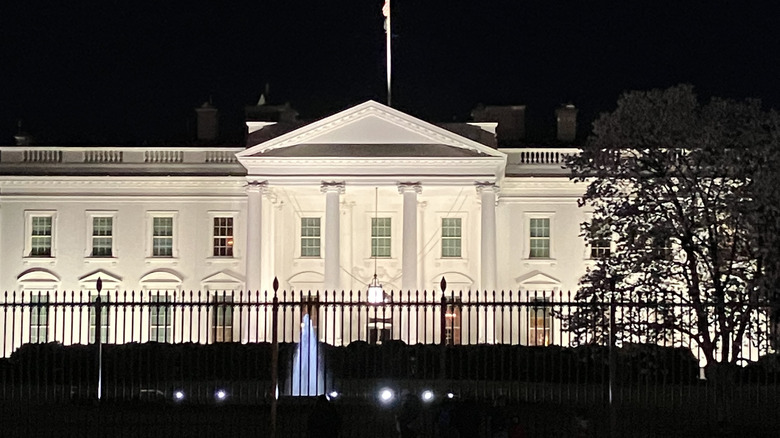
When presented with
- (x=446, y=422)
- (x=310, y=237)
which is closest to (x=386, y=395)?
(x=446, y=422)

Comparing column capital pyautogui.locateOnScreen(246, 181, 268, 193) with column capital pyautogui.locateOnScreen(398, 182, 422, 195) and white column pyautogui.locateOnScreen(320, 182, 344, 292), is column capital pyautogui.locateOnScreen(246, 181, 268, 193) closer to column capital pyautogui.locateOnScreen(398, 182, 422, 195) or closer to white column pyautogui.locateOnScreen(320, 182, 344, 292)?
white column pyautogui.locateOnScreen(320, 182, 344, 292)

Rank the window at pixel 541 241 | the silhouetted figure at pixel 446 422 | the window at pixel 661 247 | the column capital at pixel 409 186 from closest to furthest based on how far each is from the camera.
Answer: the silhouetted figure at pixel 446 422, the window at pixel 661 247, the column capital at pixel 409 186, the window at pixel 541 241

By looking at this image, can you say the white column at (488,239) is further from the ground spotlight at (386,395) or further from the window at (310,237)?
the ground spotlight at (386,395)

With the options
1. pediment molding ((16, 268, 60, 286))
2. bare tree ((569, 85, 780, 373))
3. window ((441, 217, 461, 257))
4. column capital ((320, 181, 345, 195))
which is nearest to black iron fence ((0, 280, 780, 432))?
bare tree ((569, 85, 780, 373))

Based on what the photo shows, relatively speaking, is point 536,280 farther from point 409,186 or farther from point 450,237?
point 409,186

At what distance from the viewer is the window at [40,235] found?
4825 cm

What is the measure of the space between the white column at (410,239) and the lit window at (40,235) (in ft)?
43.9

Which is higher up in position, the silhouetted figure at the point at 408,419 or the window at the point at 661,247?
the window at the point at 661,247

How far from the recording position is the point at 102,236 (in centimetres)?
4841

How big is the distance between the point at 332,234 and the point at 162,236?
295 inches

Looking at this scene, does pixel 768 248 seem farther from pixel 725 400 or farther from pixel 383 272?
pixel 383 272

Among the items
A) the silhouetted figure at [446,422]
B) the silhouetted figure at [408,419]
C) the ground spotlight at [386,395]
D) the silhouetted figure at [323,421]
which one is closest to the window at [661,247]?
the ground spotlight at [386,395]

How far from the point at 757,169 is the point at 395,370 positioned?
36.4 ft

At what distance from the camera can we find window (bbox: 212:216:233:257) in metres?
48.5
